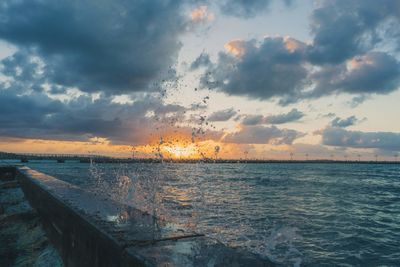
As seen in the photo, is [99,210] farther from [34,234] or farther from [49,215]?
[34,234]

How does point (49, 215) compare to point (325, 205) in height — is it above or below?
above

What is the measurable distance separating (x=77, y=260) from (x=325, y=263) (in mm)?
7239

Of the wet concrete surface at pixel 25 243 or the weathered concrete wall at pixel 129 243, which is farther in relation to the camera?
the wet concrete surface at pixel 25 243

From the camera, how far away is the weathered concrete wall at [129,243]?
3.53 metres

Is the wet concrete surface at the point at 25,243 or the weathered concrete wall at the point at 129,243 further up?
the weathered concrete wall at the point at 129,243

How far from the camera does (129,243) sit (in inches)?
161

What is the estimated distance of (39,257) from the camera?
23.6 feet

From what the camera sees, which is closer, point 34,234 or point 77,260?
point 77,260

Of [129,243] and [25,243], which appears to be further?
[25,243]

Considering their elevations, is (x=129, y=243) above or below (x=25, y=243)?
above

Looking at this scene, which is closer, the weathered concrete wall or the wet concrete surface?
the weathered concrete wall

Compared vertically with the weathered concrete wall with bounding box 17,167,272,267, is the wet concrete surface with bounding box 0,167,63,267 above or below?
below

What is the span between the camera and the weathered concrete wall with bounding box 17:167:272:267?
353cm

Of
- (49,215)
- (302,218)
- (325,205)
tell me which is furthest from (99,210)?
(325,205)
